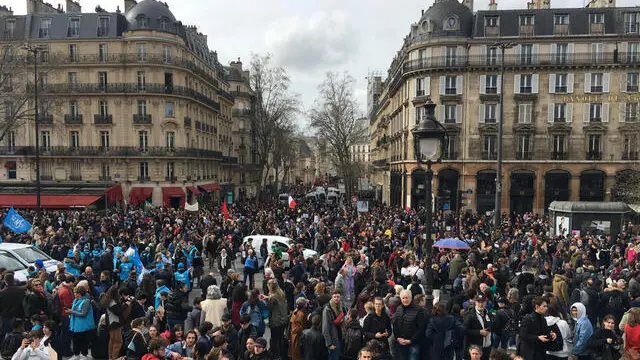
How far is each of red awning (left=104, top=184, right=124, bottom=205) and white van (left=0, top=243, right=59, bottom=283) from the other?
24.8 meters

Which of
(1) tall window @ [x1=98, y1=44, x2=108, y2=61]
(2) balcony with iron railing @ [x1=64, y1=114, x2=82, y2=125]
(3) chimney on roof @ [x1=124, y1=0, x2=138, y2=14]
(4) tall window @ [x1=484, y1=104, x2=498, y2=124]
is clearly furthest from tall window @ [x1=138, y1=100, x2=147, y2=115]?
(4) tall window @ [x1=484, y1=104, x2=498, y2=124]

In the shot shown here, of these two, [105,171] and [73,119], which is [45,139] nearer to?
[73,119]

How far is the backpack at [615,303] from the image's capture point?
9.15 meters

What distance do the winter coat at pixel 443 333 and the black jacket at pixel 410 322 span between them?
0.47 feet

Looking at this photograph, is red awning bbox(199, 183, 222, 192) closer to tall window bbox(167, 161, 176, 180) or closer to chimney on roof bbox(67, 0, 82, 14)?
tall window bbox(167, 161, 176, 180)

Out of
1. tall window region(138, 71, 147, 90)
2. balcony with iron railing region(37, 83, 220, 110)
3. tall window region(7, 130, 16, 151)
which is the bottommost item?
tall window region(7, 130, 16, 151)

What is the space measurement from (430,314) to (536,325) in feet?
5.22

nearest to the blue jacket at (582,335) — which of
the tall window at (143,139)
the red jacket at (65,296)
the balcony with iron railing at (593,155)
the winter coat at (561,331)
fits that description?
the winter coat at (561,331)

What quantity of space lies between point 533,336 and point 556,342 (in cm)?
39

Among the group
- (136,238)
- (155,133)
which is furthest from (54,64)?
(136,238)

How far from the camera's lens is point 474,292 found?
7957 mm

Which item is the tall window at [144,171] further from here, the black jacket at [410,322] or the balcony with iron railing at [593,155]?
the balcony with iron railing at [593,155]

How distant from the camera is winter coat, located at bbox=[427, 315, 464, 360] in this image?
7105 mm

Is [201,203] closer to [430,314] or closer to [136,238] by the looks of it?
[136,238]
